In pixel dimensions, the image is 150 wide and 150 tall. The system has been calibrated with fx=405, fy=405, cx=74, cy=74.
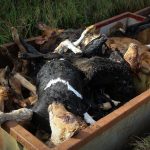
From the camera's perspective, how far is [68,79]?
10.7ft

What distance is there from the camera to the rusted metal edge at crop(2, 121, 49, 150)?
108 inches

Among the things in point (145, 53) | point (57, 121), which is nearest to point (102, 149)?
point (57, 121)

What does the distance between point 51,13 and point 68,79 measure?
73.6 inches

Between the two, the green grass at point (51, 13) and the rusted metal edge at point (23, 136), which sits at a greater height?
the green grass at point (51, 13)

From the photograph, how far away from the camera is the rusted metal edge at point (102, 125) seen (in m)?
2.77

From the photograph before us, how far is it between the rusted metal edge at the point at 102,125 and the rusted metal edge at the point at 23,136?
Answer: 14 cm

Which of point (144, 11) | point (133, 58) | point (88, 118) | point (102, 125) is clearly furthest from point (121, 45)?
point (144, 11)

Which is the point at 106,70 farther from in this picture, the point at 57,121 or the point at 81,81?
the point at 57,121

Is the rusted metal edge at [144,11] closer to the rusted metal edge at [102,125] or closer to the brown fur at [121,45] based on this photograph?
the brown fur at [121,45]

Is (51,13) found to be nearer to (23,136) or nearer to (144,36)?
(144,36)

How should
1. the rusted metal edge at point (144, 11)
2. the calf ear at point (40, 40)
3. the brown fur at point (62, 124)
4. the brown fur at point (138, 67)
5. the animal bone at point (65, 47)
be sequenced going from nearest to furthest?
the brown fur at point (62, 124)
the brown fur at point (138, 67)
the animal bone at point (65, 47)
the calf ear at point (40, 40)
the rusted metal edge at point (144, 11)

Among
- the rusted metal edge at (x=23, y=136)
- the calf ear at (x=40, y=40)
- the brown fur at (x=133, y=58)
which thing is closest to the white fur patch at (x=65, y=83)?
the rusted metal edge at (x=23, y=136)

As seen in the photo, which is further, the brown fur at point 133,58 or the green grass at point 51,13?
the green grass at point 51,13

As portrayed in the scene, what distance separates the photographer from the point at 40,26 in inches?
173
